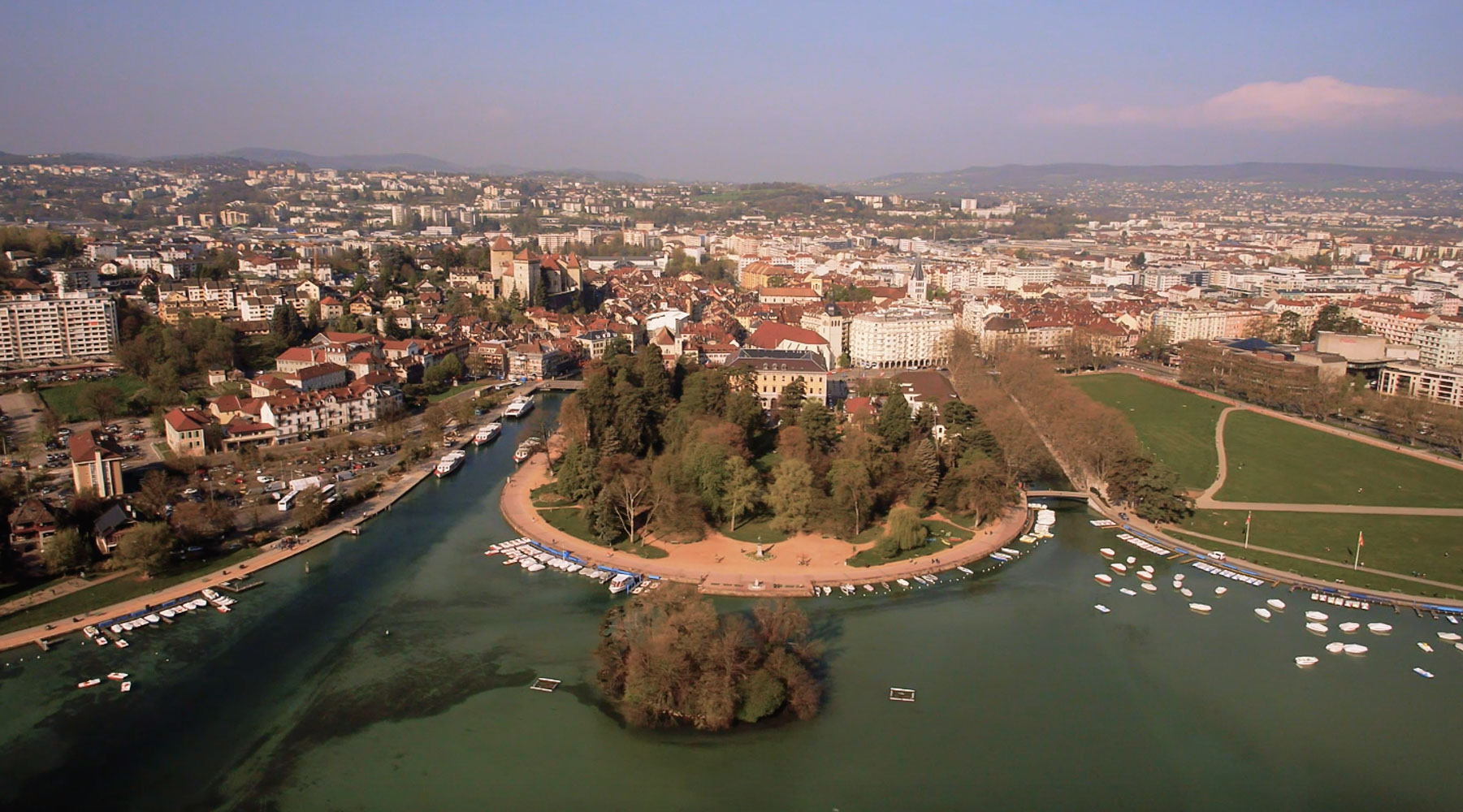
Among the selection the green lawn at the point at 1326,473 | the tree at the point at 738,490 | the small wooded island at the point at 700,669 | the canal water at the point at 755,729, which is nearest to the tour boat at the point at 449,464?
the canal water at the point at 755,729

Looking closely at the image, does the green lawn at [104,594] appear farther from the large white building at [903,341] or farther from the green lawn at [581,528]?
the large white building at [903,341]

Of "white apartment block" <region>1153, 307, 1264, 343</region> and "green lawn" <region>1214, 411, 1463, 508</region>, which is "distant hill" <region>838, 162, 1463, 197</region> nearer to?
"white apartment block" <region>1153, 307, 1264, 343</region>

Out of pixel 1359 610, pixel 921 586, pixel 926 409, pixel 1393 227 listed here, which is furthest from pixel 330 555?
pixel 1393 227

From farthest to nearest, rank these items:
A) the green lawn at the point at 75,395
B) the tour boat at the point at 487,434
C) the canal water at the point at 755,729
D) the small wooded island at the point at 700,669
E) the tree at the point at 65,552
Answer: the tour boat at the point at 487,434 < the green lawn at the point at 75,395 < the tree at the point at 65,552 < the small wooded island at the point at 700,669 < the canal water at the point at 755,729

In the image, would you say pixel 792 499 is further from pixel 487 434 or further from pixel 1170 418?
pixel 1170 418

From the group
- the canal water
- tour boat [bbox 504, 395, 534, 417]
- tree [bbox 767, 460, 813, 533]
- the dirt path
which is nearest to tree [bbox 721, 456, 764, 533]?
tree [bbox 767, 460, 813, 533]

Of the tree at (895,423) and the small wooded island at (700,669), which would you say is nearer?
the small wooded island at (700,669)
